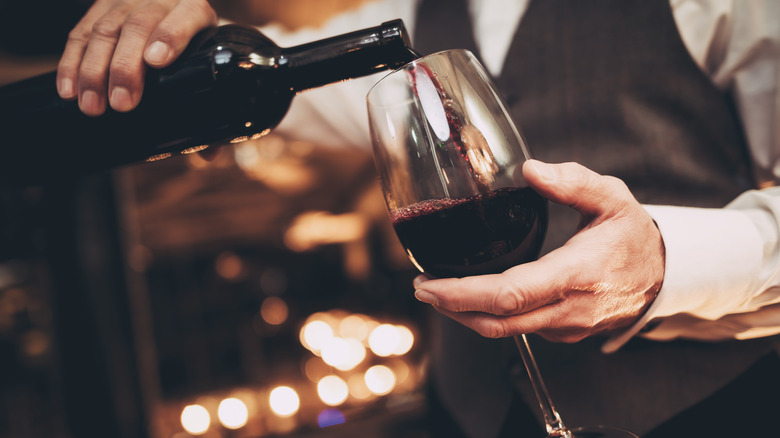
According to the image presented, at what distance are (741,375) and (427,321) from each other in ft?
10.8

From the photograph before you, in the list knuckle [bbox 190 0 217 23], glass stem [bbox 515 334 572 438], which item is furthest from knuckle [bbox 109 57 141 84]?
glass stem [bbox 515 334 572 438]

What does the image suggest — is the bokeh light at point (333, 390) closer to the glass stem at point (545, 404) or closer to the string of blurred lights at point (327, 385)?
the string of blurred lights at point (327, 385)

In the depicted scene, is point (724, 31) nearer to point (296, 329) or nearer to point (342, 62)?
point (342, 62)

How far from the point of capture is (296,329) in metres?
4.26

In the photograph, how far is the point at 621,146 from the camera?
2.42ft

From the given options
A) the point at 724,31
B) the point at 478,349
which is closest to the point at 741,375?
the point at 478,349

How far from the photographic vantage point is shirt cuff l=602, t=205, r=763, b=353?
52 cm

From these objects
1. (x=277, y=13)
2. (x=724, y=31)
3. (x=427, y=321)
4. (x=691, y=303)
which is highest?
(x=277, y=13)

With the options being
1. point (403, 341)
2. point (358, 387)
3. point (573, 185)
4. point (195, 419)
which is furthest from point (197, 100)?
point (403, 341)

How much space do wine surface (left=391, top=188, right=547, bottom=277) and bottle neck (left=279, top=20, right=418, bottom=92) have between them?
18 cm

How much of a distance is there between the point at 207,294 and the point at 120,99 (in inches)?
163

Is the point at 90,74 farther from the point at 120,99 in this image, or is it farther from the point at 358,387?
the point at 358,387

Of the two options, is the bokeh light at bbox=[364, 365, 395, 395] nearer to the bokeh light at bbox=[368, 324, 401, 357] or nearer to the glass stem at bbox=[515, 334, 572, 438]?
the bokeh light at bbox=[368, 324, 401, 357]

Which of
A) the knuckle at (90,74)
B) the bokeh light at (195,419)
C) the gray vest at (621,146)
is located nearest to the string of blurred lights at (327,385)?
the bokeh light at (195,419)
